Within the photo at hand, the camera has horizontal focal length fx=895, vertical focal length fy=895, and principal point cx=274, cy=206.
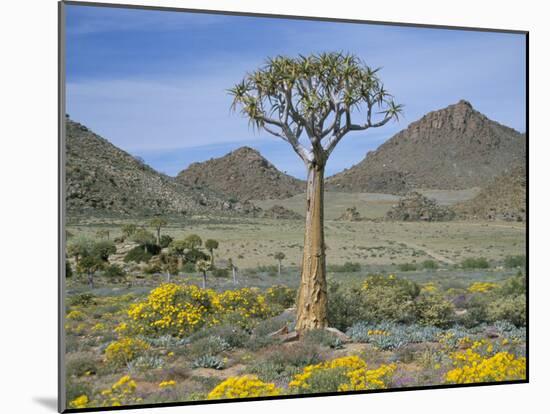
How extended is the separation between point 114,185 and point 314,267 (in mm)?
2870

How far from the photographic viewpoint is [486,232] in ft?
43.6

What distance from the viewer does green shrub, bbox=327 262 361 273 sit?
40.8ft

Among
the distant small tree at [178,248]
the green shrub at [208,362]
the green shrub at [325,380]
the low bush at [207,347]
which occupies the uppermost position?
the distant small tree at [178,248]

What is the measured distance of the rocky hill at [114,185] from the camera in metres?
11.0

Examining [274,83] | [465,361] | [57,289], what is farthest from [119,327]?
[465,361]

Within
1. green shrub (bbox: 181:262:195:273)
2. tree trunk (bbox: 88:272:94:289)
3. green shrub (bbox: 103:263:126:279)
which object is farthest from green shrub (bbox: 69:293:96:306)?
green shrub (bbox: 181:262:195:273)

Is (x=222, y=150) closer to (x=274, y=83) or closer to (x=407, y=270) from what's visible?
(x=274, y=83)

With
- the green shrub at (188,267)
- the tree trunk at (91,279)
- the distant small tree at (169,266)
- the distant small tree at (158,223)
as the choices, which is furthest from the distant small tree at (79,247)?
the green shrub at (188,267)

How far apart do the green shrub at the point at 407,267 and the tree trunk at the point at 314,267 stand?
4.41ft

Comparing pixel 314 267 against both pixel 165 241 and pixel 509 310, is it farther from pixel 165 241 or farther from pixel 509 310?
pixel 509 310

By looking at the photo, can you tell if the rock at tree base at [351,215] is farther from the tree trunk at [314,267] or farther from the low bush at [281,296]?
the low bush at [281,296]

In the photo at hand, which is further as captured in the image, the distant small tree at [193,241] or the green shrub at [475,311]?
the green shrub at [475,311]

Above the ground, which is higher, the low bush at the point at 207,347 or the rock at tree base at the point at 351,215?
the rock at tree base at the point at 351,215

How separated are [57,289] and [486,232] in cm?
630
